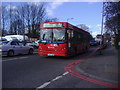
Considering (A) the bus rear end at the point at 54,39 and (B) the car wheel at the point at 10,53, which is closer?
(A) the bus rear end at the point at 54,39

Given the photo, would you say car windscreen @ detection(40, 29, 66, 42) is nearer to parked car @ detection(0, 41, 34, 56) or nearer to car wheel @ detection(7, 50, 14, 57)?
parked car @ detection(0, 41, 34, 56)

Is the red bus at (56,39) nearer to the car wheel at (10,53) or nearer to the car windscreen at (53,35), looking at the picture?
the car windscreen at (53,35)

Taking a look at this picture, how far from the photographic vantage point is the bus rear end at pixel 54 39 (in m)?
12.5

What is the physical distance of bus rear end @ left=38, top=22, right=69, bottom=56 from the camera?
12.5 metres

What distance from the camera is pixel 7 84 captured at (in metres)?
5.53

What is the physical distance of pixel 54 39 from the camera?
1271 cm

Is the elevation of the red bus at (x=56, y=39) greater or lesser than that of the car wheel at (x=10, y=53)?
greater

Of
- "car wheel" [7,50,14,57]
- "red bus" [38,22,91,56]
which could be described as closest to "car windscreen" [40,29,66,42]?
"red bus" [38,22,91,56]

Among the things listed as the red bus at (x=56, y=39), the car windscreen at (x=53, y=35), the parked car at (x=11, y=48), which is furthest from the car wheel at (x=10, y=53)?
the car windscreen at (x=53, y=35)

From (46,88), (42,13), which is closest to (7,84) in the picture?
(46,88)

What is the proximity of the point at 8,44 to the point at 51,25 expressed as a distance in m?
4.53

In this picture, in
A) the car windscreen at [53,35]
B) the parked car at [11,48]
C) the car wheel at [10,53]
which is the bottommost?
the car wheel at [10,53]

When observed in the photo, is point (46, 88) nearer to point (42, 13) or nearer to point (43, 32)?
point (43, 32)

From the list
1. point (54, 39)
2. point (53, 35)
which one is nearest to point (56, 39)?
point (54, 39)
